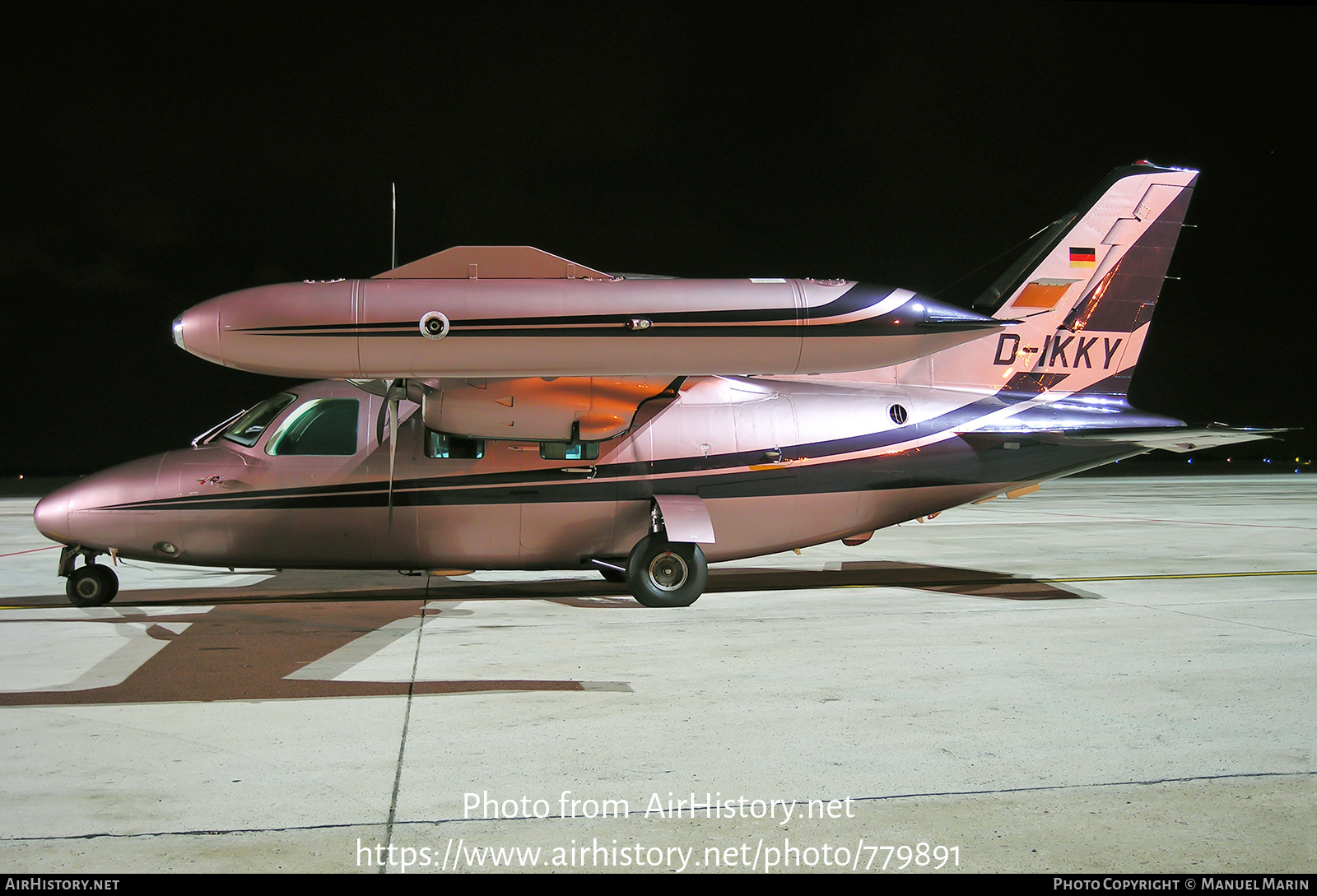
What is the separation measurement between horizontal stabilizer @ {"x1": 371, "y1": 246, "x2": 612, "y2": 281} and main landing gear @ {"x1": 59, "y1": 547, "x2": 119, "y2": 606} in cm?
475

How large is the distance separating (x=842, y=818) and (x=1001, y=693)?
2.47 metres

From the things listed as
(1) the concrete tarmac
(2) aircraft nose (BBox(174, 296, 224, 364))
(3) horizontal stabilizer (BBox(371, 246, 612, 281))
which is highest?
(3) horizontal stabilizer (BBox(371, 246, 612, 281))

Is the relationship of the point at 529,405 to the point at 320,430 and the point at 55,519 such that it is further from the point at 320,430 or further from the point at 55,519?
the point at 55,519

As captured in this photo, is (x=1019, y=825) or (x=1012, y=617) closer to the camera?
(x=1019, y=825)

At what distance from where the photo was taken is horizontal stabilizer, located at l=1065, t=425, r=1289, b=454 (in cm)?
1007

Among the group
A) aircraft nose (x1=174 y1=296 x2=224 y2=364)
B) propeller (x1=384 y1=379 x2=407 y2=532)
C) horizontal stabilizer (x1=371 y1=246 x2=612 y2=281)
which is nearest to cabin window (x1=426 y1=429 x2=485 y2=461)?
propeller (x1=384 y1=379 x2=407 y2=532)

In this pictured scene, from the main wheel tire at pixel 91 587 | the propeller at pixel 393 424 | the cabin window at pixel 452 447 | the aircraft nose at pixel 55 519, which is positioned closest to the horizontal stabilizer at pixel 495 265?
the propeller at pixel 393 424

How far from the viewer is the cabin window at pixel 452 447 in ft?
32.4

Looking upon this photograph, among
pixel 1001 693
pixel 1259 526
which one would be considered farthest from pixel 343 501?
pixel 1259 526

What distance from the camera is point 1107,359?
11477mm

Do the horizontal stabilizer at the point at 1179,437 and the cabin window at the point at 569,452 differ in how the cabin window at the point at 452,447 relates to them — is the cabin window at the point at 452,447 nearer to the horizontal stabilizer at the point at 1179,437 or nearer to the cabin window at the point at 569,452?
the cabin window at the point at 569,452

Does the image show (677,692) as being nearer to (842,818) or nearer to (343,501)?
(842,818)

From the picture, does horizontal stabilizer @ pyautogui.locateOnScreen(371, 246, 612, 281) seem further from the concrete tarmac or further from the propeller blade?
the concrete tarmac

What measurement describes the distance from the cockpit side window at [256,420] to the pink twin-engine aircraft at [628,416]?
0.9 inches
